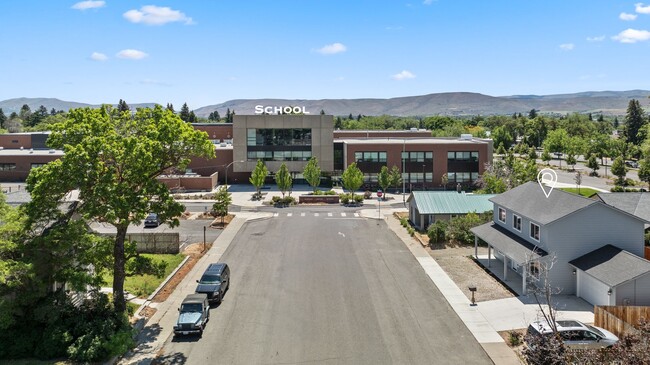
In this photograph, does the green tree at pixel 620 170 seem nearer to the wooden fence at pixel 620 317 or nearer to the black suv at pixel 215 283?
the wooden fence at pixel 620 317

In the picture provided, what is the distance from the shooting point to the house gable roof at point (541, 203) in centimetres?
3584

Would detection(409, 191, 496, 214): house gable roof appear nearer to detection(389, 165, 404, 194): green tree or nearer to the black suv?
detection(389, 165, 404, 194): green tree

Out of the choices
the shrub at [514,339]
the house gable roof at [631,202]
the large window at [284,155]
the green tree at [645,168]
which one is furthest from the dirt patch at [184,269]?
the green tree at [645,168]

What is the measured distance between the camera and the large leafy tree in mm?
26547

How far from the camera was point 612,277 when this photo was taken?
103 ft

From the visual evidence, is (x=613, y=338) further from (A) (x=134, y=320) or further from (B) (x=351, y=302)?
(A) (x=134, y=320)

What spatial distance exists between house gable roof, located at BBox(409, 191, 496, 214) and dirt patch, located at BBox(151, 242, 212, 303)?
23.5m

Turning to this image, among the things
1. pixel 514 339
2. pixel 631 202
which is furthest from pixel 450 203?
pixel 514 339

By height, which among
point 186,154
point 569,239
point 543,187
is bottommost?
point 569,239

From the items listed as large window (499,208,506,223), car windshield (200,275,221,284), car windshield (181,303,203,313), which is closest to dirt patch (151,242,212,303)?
car windshield (200,275,221,284)

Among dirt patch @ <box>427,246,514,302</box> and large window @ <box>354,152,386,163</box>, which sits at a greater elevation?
large window @ <box>354,152,386,163</box>

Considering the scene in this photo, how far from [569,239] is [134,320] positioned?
28.8 meters

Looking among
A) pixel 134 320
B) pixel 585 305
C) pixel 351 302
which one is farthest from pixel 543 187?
pixel 134 320

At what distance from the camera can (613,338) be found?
86.2 ft
